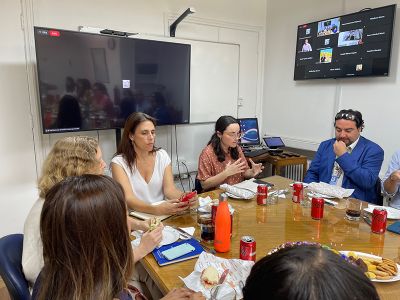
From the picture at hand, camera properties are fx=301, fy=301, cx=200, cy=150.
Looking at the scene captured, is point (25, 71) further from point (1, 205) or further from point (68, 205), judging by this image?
point (68, 205)

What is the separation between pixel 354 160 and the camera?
2.06 m

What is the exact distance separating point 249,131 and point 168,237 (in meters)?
2.57

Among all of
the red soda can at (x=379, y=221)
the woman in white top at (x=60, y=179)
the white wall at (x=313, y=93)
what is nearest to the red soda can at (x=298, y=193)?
the red soda can at (x=379, y=221)

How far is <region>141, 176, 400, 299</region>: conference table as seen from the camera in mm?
1093

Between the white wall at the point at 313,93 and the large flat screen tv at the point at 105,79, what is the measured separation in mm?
1357

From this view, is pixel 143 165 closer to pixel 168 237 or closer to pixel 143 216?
pixel 143 216

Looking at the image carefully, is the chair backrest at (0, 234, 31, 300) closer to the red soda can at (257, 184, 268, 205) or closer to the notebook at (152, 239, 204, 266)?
the notebook at (152, 239, 204, 266)

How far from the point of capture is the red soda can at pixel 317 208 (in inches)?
59.9

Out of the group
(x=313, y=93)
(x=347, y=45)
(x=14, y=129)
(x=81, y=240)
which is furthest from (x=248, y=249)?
(x=313, y=93)

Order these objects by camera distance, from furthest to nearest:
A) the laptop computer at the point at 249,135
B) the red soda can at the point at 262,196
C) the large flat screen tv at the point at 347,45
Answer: the laptop computer at the point at 249,135, the large flat screen tv at the point at 347,45, the red soda can at the point at 262,196

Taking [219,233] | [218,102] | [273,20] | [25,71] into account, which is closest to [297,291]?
[219,233]

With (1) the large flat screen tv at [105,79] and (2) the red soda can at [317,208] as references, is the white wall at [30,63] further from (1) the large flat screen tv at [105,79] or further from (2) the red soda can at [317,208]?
(2) the red soda can at [317,208]

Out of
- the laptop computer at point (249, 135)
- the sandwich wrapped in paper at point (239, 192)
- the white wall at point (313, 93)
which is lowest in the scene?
the sandwich wrapped in paper at point (239, 192)

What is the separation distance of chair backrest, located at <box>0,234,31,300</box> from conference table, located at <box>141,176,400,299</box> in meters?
0.42
